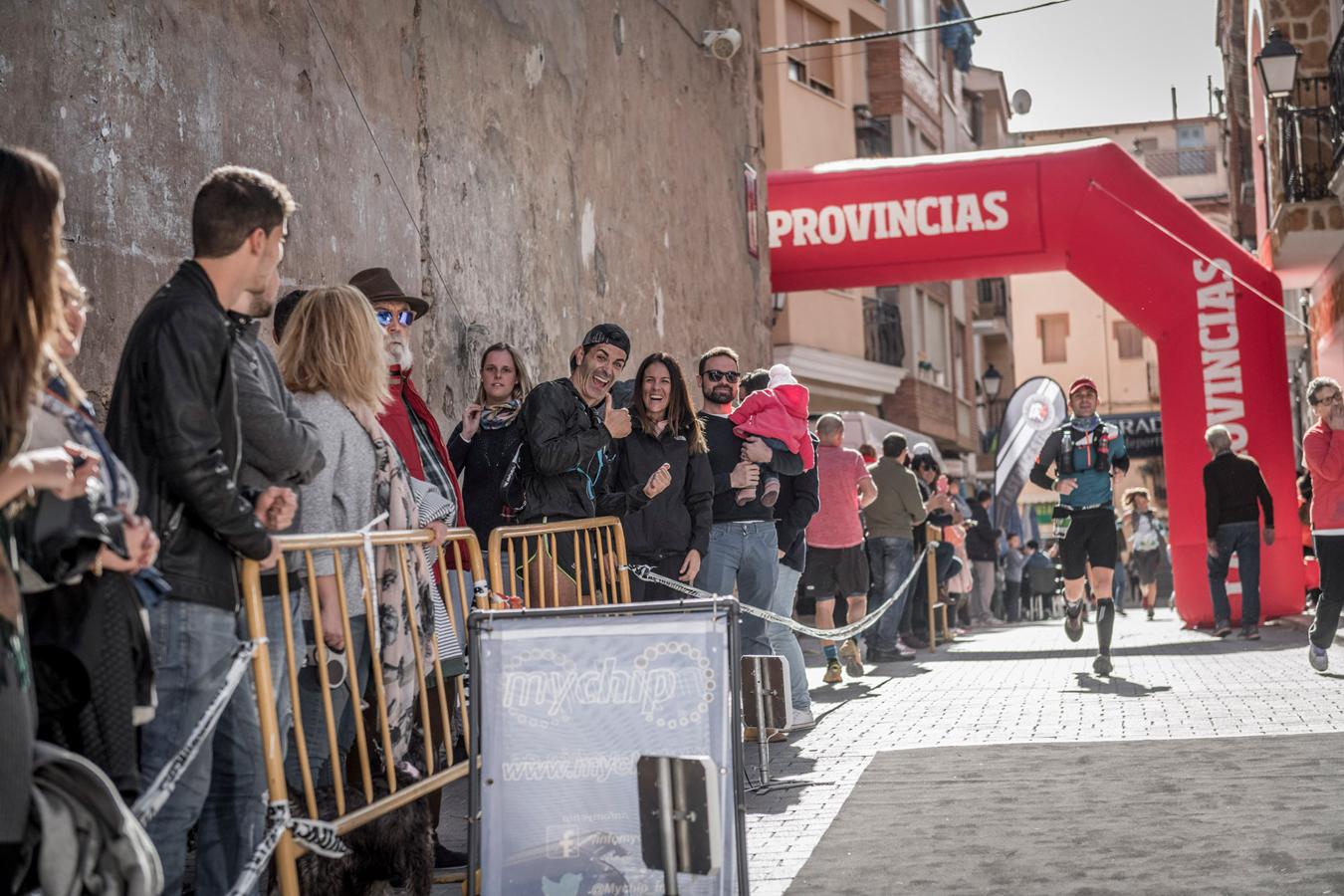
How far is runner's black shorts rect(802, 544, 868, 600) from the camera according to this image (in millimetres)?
13062

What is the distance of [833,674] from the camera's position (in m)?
12.4

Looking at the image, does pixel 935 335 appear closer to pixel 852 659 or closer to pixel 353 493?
pixel 852 659

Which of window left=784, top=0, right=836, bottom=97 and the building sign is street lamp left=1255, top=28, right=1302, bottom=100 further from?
the building sign

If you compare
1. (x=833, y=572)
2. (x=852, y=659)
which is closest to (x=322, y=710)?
(x=852, y=659)

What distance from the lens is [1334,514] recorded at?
36.1ft

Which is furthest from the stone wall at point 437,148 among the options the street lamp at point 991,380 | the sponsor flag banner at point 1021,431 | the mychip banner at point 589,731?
the street lamp at point 991,380

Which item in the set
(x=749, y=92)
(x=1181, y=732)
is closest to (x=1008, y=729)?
(x=1181, y=732)

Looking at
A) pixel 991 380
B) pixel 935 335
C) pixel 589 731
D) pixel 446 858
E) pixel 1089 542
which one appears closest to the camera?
pixel 589 731

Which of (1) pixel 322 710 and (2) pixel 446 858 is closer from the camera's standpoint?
(1) pixel 322 710

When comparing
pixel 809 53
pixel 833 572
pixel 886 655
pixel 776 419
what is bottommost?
pixel 886 655

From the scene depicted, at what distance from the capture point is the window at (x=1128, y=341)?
193 ft

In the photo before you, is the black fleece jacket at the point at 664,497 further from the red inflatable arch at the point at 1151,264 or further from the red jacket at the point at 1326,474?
the red inflatable arch at the point at 1151,264

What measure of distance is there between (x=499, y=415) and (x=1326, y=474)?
5.89 metres

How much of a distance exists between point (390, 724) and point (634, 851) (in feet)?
2.97
